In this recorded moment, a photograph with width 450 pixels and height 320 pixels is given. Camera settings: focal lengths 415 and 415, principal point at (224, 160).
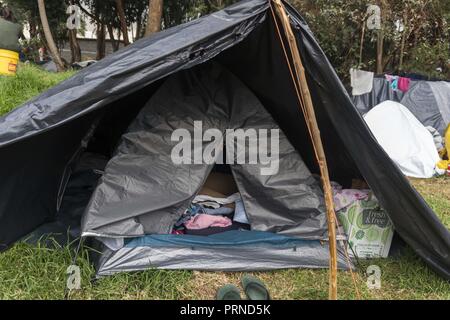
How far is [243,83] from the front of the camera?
2705 millimetres

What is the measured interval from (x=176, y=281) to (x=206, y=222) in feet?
1.64

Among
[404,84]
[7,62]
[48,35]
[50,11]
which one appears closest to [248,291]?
[7,62]

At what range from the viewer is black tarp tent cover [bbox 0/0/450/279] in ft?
5.94

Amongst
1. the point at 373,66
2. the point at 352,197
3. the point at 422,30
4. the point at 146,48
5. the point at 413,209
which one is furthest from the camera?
the point at 373,66

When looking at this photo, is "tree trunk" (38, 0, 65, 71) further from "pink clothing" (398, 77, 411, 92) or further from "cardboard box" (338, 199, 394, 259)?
"cardboard box" (338, 199, 394, 259)

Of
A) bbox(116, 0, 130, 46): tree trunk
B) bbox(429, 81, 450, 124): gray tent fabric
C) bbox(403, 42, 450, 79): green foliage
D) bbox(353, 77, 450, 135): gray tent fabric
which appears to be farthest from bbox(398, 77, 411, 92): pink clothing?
bbox(116, 0, 130, 46): tree trunk

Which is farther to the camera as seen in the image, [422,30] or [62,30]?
[62,30]

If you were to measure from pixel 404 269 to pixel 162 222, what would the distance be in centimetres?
139

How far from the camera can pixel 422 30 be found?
677 cm

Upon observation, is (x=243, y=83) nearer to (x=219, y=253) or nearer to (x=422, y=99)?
(x=219, y=253)

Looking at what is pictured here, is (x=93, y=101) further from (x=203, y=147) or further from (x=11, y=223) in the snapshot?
(x=11, y=223)

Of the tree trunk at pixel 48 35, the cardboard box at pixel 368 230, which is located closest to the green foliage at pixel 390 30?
the tree trunk at pixel 48 35

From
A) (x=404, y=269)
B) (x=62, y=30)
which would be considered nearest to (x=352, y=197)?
(x=404, y=269)

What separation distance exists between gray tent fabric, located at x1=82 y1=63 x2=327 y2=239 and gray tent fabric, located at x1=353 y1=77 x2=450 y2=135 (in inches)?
134
